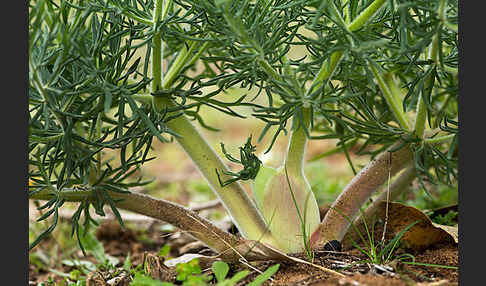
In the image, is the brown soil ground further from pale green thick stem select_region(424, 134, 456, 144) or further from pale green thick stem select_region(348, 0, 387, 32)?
pale green thick stem select_region(348, 0, 387, 32)

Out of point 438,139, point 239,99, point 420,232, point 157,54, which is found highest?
point 157,54

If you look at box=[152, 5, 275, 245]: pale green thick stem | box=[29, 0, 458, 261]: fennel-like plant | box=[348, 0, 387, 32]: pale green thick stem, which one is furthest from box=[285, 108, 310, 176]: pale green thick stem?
box=[348, 0, 387, 32]: pale green thick stem

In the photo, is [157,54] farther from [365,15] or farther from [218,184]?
[365,15]

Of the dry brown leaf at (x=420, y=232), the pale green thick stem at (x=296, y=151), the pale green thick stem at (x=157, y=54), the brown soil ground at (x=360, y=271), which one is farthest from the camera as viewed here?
the dry brown leaf at (x=420, y=232)

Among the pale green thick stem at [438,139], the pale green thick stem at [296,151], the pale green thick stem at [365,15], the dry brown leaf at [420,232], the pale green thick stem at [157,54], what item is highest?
the pale green thick stem at [157,54]

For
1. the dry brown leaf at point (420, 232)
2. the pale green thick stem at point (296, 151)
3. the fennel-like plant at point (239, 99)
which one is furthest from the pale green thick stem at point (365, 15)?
the dry brown leaf at point (420, 232)

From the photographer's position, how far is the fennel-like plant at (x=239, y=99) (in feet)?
3.50

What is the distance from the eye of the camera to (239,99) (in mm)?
1293

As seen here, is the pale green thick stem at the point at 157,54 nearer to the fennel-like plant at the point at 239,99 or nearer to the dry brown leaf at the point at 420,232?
the fennel-like plant at the point at 239,99

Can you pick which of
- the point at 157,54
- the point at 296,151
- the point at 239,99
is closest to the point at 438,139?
the point at 296,151

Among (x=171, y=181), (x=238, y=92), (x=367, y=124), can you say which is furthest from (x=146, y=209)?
(x=238, y=92)

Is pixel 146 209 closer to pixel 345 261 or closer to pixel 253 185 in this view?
pixel 253 185

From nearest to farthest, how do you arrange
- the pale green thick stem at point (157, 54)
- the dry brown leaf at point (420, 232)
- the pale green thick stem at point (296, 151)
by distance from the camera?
the pale green thick stem at point (157, 54) < the pale green thick stem at point (296, 151) < the dry brown leaf at point (420, 232)

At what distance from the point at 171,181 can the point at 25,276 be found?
7.98 ft
